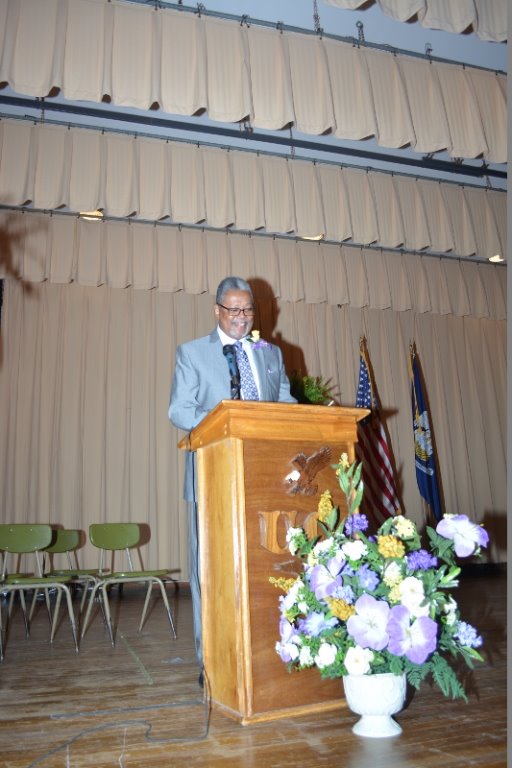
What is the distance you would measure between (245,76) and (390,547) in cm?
380

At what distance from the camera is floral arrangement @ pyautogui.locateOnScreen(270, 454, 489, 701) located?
203 cm

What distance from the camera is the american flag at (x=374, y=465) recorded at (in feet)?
28.1

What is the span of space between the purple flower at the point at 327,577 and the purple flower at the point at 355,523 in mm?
128

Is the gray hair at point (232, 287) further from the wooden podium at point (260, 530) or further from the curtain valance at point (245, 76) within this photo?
the curtain valance at point (245, 76)

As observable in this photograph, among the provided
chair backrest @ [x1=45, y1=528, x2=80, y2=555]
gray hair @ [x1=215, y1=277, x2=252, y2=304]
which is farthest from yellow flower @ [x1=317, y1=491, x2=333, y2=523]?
chair backrest @ [x1=45, y1=528, x2=80, y2=555]

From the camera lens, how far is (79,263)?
8000 millimetres

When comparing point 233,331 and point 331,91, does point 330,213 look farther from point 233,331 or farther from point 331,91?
point 233,331

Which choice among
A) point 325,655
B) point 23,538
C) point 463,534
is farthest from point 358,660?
point 23,538

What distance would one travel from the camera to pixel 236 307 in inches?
116

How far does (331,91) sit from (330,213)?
203cm

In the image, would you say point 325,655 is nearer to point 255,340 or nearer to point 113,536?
point 255,340

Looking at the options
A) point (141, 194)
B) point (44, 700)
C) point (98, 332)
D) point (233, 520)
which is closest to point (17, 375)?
point (98, 332)

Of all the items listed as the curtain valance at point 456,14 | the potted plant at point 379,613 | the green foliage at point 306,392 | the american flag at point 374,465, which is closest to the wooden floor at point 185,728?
the potted plant at point 379,613

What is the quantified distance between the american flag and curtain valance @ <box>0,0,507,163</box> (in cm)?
432
